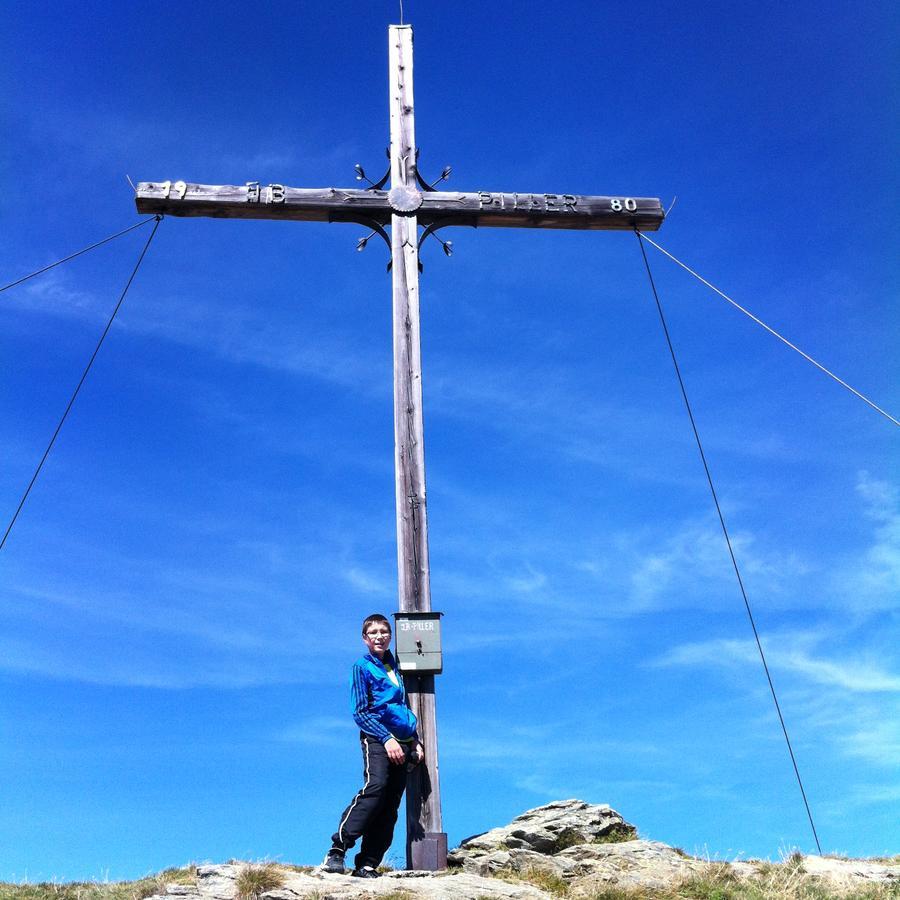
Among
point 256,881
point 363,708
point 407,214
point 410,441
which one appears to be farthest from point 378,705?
point 407,214

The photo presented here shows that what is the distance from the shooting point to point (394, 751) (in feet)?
29.0

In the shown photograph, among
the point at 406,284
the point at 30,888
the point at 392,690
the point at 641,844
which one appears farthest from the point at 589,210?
the point at 30,888

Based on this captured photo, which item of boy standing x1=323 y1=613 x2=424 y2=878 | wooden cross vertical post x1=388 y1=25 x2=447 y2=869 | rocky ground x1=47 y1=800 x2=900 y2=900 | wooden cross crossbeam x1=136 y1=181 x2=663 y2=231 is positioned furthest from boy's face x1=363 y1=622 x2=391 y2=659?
wooden cross crossbeam x1=136 y1=181 x2=663 y2=231

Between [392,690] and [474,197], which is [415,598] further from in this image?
[474,197]

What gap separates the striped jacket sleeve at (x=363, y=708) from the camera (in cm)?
898

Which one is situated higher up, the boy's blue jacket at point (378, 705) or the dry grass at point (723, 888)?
the boy's blue jacket at point (378, 705)

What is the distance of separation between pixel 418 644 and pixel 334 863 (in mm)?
2020

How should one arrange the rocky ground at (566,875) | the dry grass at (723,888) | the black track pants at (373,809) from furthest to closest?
the black track pants at (373,809) → the dry grass at (723,888) → the rocky ground at (566,875)

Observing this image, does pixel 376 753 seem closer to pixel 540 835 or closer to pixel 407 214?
pixel 540 835

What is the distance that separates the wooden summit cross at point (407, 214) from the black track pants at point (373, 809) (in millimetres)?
633

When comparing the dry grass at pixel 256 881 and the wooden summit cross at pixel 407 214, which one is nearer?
the dry grass at pixel 256 881

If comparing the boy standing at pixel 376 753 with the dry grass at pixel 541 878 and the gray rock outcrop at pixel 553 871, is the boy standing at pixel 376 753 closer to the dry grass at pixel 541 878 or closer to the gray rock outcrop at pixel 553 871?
the gray rock outcrop at pixel 553 871

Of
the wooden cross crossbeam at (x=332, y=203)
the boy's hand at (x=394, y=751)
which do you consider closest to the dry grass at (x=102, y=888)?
the boy's hand at (x=394, y=751)

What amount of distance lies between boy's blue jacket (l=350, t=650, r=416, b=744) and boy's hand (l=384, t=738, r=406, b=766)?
2.3 inches
